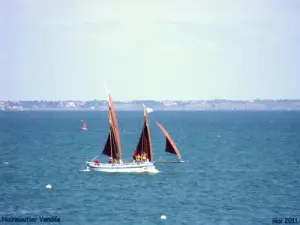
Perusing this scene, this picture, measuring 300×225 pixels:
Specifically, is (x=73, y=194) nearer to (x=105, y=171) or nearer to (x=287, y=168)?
(x=105, y=171)

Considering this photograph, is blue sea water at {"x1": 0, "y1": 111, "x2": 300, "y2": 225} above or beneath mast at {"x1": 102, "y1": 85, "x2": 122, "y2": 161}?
beneath

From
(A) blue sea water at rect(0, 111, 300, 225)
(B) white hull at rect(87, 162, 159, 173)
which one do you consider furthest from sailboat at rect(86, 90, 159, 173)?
(A) blue sea water at rect(0, 111, 300, 225)

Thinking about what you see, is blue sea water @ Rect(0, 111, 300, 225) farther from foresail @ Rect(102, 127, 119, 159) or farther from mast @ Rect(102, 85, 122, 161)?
mast @ Rect(102, 85, 122, 161)

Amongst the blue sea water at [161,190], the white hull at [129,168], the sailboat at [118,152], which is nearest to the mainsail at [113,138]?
the sailboat at [118,152]

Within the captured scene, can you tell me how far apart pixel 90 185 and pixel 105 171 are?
9800 mm

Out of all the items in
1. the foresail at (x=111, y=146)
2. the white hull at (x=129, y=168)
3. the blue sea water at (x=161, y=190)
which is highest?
the foresail at (x=111, y=146)

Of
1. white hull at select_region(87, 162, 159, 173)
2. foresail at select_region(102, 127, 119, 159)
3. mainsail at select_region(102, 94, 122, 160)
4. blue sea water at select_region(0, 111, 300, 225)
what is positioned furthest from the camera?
foresail at select_region(102, 127, 119, 159)

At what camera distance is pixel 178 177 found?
93375 mm

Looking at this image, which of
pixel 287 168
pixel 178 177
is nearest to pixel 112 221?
pixel 178 177

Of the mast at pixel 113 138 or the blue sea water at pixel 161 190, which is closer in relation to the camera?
the blue sea water at pixel 161 190

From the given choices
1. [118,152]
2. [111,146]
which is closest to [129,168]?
[118,152]

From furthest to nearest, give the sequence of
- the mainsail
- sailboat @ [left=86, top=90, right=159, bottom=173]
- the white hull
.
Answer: the mainsail
the white hull
sailboat @ [left=86, top=90, right=159, bottom=173]

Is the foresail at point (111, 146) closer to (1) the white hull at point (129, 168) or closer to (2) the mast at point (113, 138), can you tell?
(2) the mast at point (113, 138)

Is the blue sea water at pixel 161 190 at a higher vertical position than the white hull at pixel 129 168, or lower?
lower
